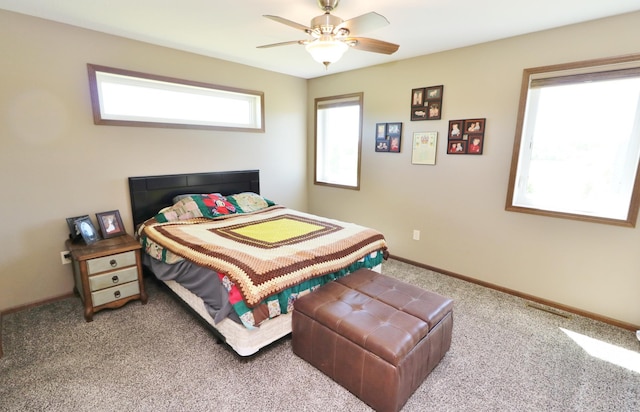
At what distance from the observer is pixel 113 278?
2.43m

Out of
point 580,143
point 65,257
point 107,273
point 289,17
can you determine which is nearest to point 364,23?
point 289,17

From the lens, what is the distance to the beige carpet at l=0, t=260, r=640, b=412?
1.66m

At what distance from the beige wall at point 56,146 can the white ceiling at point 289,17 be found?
0.17 m

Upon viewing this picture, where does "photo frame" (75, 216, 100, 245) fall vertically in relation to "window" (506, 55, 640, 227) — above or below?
below

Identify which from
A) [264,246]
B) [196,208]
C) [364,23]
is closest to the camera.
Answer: [364,23]

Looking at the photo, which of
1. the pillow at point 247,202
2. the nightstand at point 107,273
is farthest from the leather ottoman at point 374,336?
the pillow at point 247,202

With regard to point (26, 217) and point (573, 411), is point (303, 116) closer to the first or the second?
point (26, 217)

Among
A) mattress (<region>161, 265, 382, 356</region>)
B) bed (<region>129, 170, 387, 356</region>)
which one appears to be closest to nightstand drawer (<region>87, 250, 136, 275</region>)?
bed (<region>129, 170, 387, 356</region>)

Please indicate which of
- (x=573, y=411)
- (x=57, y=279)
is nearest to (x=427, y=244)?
(x=573, y=411)

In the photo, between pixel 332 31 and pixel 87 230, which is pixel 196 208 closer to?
pixel 87 230

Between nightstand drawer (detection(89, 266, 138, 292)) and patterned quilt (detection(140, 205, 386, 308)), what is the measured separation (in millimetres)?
296

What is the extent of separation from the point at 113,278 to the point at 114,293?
134mm

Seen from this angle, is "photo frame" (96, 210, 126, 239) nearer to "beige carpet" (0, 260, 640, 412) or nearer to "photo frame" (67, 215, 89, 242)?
"photo frame" (67, 215, 89, 242)

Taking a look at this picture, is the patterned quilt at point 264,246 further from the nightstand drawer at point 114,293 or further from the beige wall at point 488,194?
the beige wall at point 488,194
